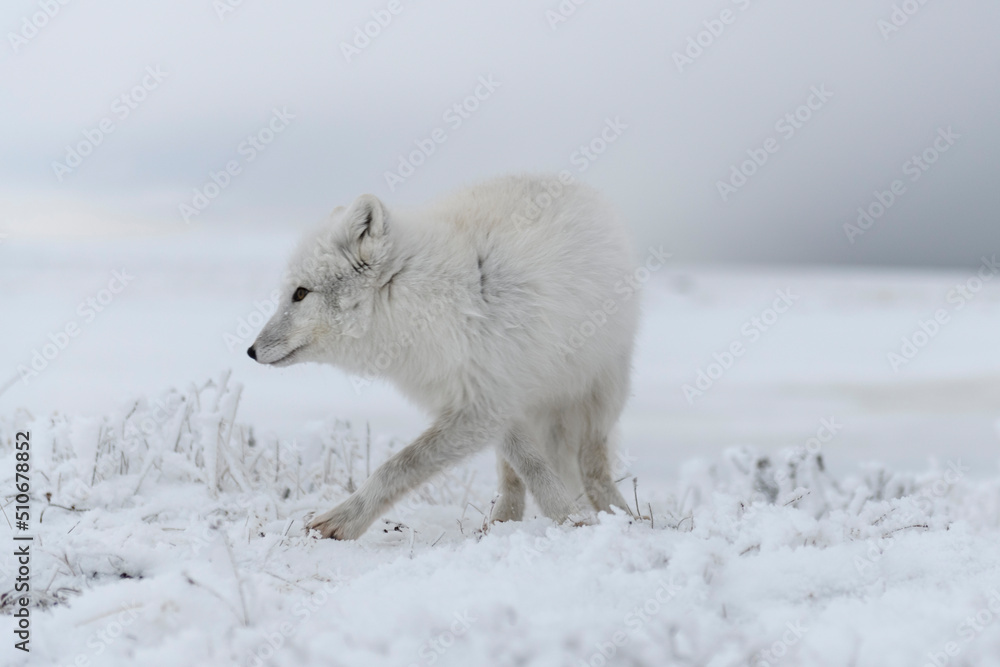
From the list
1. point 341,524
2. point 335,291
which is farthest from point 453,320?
point 341,524

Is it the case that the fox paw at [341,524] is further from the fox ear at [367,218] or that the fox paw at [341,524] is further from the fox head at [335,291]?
the fox ear at [367,218]

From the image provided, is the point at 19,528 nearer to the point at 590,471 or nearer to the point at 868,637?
the point at 590,471

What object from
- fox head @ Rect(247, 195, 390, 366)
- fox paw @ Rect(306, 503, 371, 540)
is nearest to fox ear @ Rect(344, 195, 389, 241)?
fox head @ Rect(247, 195, 390, 366)

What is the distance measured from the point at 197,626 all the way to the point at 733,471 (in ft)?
11.9

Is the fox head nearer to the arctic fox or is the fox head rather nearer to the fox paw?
the arctic fox

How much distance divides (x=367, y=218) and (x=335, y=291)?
0.35m

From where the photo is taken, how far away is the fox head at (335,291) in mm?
3533

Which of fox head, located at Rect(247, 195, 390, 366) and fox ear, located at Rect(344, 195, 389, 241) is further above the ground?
fox ear, located at Rect(344, 195, 389, 241)

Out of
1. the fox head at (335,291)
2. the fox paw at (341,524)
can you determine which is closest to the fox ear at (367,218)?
the fox head at (335,291)

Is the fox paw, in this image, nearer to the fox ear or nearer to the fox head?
the fox head

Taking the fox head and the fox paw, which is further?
the fox head

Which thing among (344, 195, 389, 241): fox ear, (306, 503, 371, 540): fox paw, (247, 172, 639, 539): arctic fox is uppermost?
(344, 195, 389, 241): fox ear

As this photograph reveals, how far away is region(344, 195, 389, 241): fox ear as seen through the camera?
11.5ft

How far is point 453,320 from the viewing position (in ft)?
11.4
